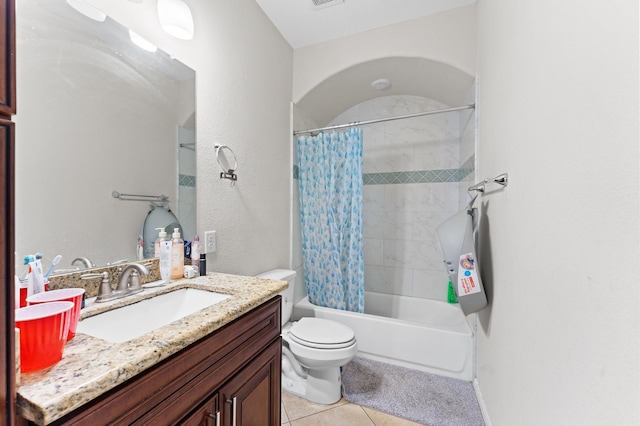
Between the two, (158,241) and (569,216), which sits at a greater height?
(569,216)

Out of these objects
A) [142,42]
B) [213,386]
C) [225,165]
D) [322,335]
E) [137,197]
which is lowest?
[322,335]

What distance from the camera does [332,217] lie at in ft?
7.50

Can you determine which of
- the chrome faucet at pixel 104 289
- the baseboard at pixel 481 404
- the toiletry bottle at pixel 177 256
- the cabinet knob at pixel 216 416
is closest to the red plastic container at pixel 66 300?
the chrome faucet at pixel 104 289

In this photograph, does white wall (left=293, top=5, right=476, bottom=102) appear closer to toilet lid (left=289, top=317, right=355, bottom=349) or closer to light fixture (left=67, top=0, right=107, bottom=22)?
light fixture (left=67, top=0, right=107, bottom=22)

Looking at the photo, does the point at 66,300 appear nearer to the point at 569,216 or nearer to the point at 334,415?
the point at 569,216

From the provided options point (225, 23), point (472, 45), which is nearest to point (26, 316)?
point (225, 23)

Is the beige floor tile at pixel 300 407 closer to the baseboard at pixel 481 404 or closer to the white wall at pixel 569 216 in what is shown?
the baseboard at pixel 481 404

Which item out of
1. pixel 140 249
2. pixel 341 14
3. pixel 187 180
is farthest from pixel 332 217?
pixel 341 14

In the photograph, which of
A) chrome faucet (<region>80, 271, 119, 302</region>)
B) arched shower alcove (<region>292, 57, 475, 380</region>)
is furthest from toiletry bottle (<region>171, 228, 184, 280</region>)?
arched shower alcove (<region>292, 57, 475, 380</region>)

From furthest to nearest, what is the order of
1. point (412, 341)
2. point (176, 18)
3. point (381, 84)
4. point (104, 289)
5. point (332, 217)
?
point (381, 84) → point (332, 217) → point (412, 341) → point (176, 18) → point (104, 289)

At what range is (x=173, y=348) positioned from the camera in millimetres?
642

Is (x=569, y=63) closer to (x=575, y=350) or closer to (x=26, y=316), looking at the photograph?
(x=575, y=350)

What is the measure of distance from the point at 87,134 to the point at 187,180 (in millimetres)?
446

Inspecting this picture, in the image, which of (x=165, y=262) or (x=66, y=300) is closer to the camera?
(x=66, y=300)
